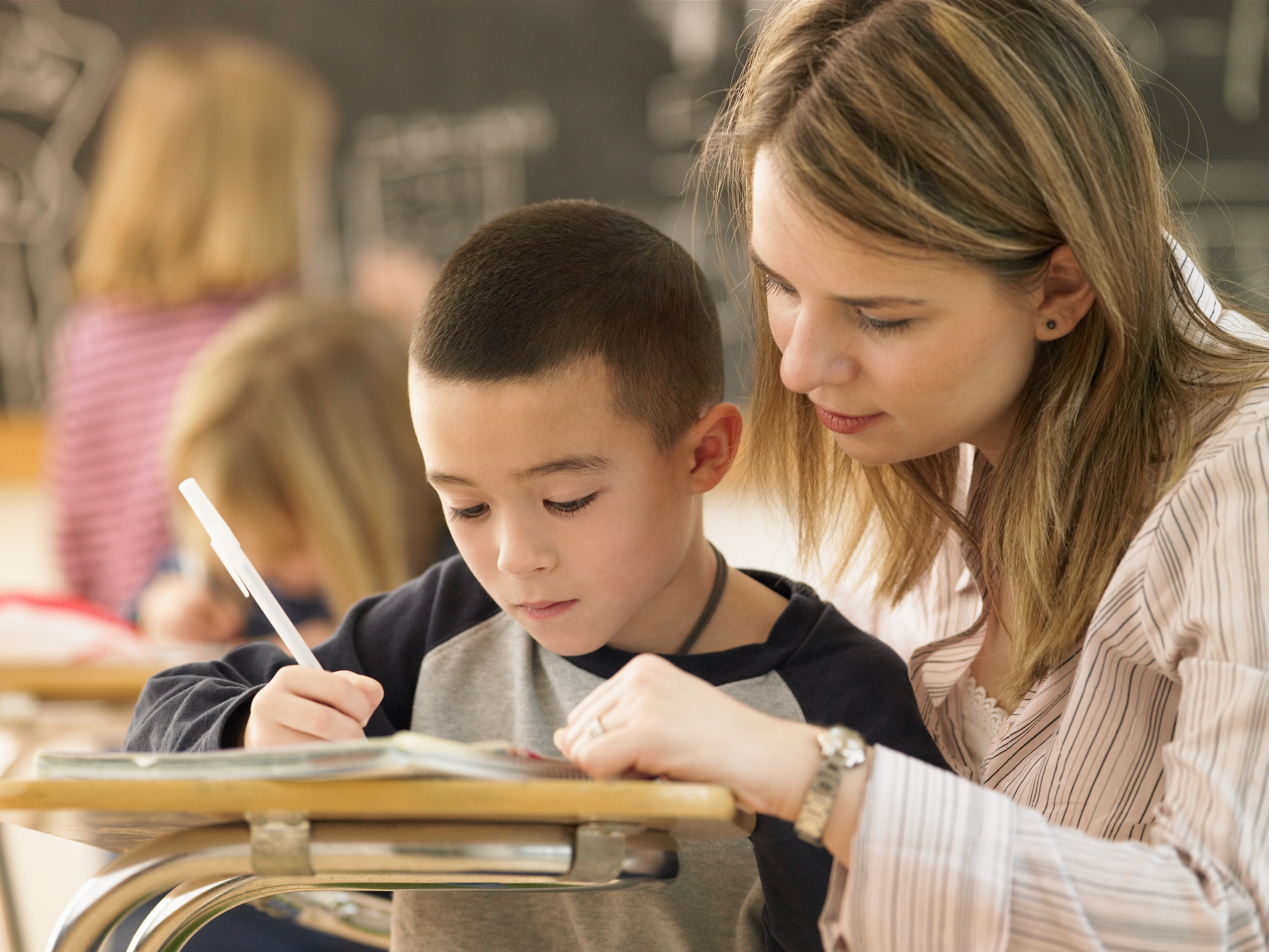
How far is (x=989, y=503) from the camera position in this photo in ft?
3.52

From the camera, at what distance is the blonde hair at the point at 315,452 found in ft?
6.41

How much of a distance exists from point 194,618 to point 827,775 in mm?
1532

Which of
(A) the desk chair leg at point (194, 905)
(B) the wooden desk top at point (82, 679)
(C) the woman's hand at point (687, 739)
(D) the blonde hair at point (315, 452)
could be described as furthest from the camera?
(D) the blonde hair at point (315, 452)

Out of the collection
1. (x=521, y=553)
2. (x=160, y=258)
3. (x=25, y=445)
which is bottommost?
(x=521, y=553)

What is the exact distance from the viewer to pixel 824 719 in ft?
3.29

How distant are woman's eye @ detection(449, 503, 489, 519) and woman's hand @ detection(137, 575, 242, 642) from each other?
3.94 ft

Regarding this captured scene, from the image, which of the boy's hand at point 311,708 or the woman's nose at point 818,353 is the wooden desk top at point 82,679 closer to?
the boy's hand at point 311,708

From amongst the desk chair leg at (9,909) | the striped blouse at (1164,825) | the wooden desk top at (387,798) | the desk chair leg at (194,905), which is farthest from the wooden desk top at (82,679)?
the striped blouse at (1164,825)

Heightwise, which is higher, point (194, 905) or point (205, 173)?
point (205, 173)

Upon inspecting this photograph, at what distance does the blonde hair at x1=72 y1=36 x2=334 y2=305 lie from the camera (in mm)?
2502

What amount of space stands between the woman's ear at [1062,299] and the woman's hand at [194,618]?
1.49 metres

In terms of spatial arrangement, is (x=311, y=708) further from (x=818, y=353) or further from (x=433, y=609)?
(x=818, y=353)

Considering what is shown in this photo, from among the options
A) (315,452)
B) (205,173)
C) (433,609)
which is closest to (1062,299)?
(433,609)

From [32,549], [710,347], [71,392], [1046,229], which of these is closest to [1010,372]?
[1046,229]
